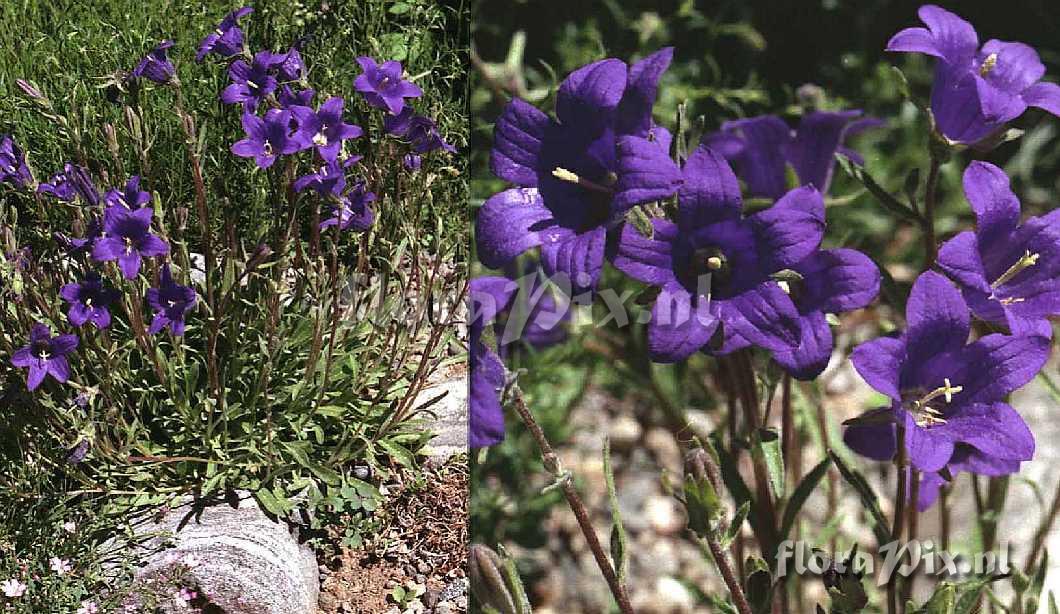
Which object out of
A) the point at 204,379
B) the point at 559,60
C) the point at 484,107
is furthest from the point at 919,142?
the point at 204,379

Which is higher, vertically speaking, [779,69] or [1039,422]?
[779,69]

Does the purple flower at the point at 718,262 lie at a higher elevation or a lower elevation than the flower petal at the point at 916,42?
lower

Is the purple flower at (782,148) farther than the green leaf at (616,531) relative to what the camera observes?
Yes

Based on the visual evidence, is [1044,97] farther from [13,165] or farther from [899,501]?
[13,165]

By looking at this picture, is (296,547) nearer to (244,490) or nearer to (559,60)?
(244,490)

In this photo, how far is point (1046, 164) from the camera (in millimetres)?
3193

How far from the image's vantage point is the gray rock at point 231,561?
59.9 inches

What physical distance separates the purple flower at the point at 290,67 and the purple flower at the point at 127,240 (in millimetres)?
260

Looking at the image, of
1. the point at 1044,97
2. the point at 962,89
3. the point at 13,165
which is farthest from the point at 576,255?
the point at 13,165

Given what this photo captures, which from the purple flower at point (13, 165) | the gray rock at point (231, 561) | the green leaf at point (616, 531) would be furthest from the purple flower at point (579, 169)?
→ the purple flower at point (13, 165)

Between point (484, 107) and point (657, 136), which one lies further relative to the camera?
point (484, 107)

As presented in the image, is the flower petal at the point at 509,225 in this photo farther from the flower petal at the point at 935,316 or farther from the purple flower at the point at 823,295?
the flower petal at the point at 935,316

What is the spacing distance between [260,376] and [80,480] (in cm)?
27

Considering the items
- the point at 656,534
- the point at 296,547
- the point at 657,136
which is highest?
the point at 657,136
